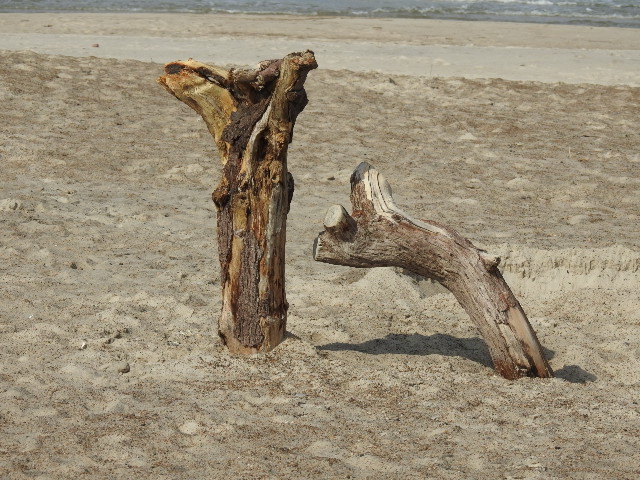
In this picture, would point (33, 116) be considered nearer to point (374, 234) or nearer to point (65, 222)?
point (65, 222)

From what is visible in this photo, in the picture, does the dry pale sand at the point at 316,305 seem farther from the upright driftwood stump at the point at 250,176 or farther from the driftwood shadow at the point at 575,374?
the upright driftwood stump at the point at 250,176

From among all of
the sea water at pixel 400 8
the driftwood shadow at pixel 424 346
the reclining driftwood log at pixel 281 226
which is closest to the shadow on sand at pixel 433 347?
the driftwood shadow at pixel 424 346

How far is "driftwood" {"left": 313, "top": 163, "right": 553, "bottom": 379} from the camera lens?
439cm

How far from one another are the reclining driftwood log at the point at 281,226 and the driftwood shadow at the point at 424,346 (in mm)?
440

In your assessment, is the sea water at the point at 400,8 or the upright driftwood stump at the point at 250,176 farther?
the sea water at the point at 400,8

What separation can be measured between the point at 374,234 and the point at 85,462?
5.29ft

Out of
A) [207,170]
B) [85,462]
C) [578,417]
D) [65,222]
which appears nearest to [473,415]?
[578,417]

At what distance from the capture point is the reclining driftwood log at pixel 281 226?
4379 millimetres

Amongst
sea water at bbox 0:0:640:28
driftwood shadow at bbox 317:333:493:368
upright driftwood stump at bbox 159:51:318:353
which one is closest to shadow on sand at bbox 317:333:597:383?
driftwood shadow at bbox 317:333:493:368

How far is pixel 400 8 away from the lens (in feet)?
83.8

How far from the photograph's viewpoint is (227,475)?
3.57 metres

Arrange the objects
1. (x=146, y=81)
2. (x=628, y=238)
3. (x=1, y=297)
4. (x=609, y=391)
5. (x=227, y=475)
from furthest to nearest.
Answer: (x=146, y=81) < (x=628, y=238) < (x=1, y=297) < (x=609, y=391) < (x=227, y=475)

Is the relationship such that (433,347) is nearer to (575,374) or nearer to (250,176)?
(575,374)

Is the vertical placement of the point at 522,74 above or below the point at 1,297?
above
